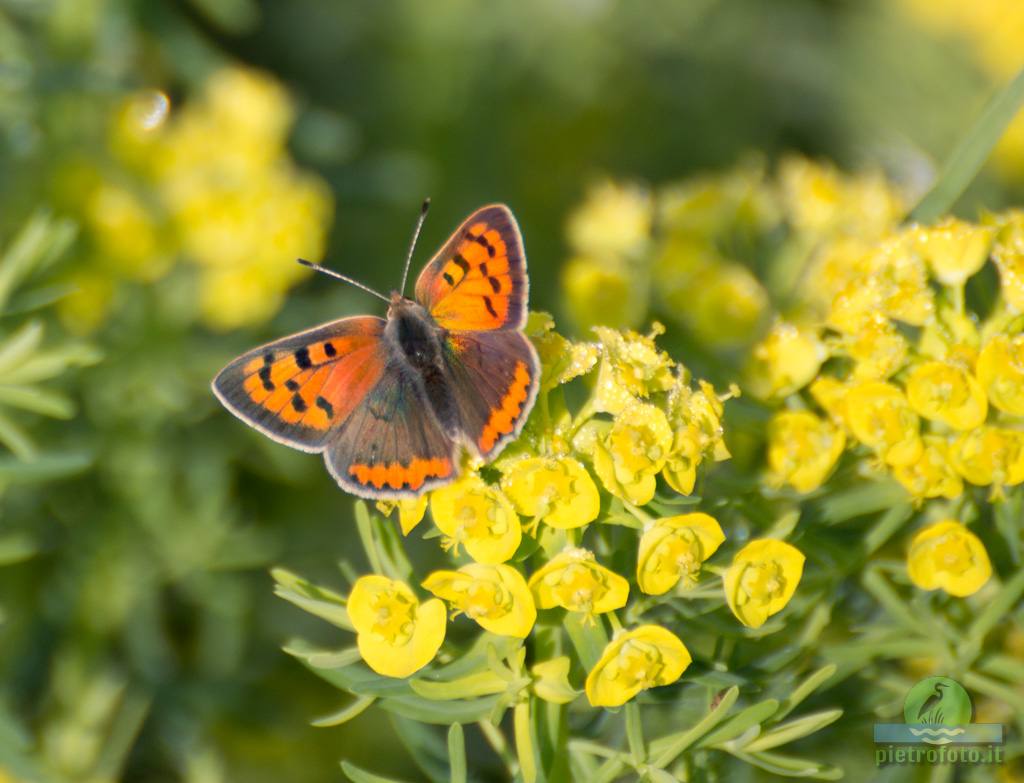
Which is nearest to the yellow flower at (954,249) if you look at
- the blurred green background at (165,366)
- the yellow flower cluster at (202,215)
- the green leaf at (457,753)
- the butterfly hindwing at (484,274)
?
the butterfly hindwing at (484,274)

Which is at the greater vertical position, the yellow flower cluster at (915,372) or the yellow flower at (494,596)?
the yellow flower cluster at (915,372)

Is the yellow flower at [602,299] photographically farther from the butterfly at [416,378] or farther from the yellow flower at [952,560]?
the yellow flower at [952,560]

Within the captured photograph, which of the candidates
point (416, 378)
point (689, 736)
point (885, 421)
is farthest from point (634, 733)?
point (416, 378)

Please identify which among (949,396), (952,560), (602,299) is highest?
(602,299)

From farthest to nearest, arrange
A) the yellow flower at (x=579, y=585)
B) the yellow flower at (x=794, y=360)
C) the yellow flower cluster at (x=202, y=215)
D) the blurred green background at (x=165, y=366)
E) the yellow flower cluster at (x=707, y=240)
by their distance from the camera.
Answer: the yellow flower cluster at (x=202, y=215) < the blurred green background at (x=165, y=366) < the yellow flower cluster at (x=707, y=240) < the yellow flower at (x=794, y=360) < the yellow flower at (x=579, y=585)

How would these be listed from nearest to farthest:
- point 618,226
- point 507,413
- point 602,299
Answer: point 507,413 → point 602,299 → point 618,226

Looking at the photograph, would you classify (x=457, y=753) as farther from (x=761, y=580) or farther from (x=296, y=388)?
(x=296, y=388)

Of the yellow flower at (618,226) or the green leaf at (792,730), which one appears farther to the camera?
the yellow flower at (618,226)
